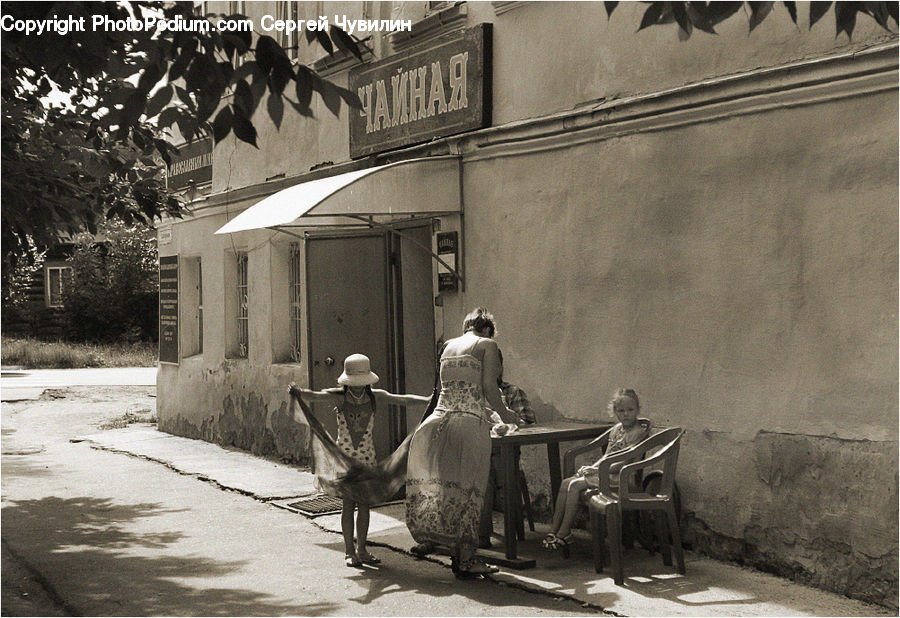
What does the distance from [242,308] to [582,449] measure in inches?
310

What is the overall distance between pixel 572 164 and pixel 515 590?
129 inches

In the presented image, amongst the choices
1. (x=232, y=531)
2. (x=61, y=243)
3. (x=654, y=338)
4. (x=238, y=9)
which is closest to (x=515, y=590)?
(x=654, y=338)

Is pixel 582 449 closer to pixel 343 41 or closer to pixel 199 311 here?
pixel 343 41

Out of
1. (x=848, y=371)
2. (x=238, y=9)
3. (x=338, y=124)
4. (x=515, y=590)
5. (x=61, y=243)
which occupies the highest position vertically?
(x=238, y=9)

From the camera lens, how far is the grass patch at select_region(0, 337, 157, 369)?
33781mm

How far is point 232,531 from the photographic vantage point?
9.16m

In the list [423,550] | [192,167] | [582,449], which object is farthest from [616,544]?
[192,167]

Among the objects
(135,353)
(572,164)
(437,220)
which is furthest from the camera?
(135,353)

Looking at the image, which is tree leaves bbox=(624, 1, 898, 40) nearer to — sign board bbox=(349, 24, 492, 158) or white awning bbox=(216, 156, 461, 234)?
sign board bbox=(349, 24, 492, 158)

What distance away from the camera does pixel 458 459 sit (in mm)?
7246

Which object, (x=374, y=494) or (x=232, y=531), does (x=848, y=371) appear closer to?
(x=374, y=494)

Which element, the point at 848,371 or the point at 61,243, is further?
the point at 61,243

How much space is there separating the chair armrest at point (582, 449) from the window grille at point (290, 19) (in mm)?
6864

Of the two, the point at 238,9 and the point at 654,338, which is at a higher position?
the point at 238,9
